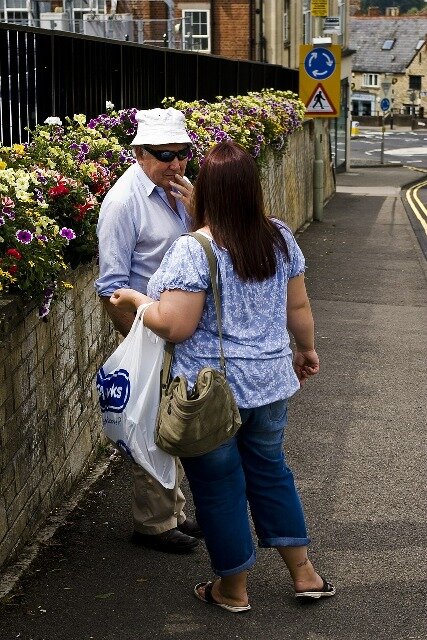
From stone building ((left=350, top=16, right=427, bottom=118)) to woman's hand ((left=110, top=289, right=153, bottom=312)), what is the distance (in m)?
111

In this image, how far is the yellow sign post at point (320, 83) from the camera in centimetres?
2167

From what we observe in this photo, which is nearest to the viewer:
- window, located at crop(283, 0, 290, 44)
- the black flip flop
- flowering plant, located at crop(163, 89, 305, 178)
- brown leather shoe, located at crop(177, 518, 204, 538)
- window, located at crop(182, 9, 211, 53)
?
the black flip flop

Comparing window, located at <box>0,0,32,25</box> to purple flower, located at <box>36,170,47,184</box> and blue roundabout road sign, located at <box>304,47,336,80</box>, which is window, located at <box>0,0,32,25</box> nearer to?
blue roundabout road sign, located at <box>304,47,336,80</box>

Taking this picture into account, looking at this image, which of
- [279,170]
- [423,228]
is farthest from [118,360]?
[423,228]

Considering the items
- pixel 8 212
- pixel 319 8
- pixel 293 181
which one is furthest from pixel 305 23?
pixel 8 212

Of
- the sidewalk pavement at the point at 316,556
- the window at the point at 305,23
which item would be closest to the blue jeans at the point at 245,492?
the sidewalk pavement at the point at 316,556

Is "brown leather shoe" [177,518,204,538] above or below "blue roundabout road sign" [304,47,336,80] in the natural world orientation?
below

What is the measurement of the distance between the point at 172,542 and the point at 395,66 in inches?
4511

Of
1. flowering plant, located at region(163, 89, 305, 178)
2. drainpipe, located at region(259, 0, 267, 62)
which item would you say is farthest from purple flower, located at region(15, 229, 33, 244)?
drainpipe, located at region(259, 0, 267, 62)

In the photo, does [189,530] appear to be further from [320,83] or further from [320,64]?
[320,64]

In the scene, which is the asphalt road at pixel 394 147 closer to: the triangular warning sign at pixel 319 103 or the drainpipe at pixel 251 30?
the drainpipe at pixel 251 30

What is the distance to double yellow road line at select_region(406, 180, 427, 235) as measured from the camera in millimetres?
26441

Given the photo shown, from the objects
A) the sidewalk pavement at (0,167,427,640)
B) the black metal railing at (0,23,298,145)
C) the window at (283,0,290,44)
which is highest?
the window at (283,0,290,44)

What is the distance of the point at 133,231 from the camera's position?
16.6 feet
